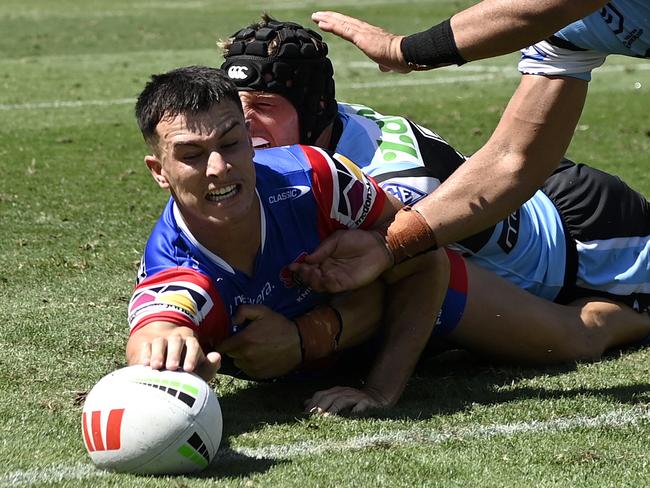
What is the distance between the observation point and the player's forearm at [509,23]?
15.2ft

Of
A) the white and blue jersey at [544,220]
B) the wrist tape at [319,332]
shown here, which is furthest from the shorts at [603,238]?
the wrist tape at [319,332]

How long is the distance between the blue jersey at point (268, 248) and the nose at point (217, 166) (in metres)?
0.31

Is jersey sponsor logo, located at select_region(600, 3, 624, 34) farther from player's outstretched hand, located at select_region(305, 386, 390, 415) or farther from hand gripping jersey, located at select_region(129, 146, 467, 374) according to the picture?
player's outstretched hand, located at select_region(305, 386, 390, 415)

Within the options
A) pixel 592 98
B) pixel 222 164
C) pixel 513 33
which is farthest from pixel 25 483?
pixel 592 98

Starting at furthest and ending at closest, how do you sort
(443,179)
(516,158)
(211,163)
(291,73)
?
(291,73) < (443,179) < (516,158) < (211,163)

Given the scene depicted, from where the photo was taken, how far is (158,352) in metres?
4.39

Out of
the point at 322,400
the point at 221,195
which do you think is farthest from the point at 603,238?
the point at 221,195

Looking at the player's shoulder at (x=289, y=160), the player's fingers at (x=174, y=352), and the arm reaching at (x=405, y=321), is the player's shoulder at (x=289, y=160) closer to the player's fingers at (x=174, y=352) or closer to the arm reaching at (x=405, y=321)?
the arm reaching at (x=405, y=321)

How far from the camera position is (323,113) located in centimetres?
646

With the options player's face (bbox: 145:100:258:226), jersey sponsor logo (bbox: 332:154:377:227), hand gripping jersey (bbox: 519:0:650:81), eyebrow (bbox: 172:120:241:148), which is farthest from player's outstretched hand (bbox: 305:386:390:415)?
hand gripping jersey (bbox: 519:0:650:81)

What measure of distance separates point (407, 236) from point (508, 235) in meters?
1.10

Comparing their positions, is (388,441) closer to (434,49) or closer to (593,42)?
(434,49)

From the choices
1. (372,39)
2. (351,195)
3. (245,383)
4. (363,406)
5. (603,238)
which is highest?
(372,39)

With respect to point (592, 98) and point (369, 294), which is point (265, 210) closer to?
point (369, 294)
